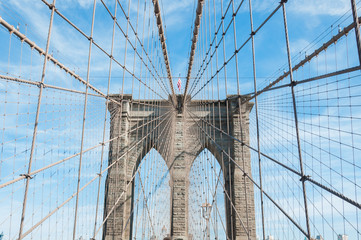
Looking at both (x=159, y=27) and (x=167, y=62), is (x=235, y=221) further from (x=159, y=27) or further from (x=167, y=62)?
(x=159, y=27)

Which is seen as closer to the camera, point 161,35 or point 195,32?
point 195,32

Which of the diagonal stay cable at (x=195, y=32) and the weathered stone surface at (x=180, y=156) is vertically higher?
the diagonal stay cable at (x=195, y=32)

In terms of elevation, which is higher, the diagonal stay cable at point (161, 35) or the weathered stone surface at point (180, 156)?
the diagonal stay cable at point (161, 35)

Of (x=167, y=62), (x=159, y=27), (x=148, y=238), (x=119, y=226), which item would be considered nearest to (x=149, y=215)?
(x=148, y=238)

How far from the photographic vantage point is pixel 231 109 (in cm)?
1348

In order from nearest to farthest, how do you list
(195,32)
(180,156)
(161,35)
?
1. (195,32)
2. (161,35)
3. (180,156)

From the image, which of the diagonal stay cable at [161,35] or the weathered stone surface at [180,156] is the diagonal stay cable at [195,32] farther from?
the weathered stone surface at [180,156]

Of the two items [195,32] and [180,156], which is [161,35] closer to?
[195,32]

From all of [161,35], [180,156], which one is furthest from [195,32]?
[180,156]

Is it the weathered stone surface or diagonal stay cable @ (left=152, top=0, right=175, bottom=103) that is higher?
diagonal stay cable @ (left=152, top=0, right=175, bottom=103)

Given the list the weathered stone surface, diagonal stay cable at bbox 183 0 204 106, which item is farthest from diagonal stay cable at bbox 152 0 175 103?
the weathered stone surface

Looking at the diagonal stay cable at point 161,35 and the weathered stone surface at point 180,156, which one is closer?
the diagonal stay cable at point 161,35

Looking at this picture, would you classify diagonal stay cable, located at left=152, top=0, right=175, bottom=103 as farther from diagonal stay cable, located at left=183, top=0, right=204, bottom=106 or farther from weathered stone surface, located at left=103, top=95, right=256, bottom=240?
weathered stone surface, located at left=103, top=95, right=256, bottom=240

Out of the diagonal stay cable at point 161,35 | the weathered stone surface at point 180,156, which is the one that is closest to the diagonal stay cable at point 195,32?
the diagonal stay cable at point 161,35
